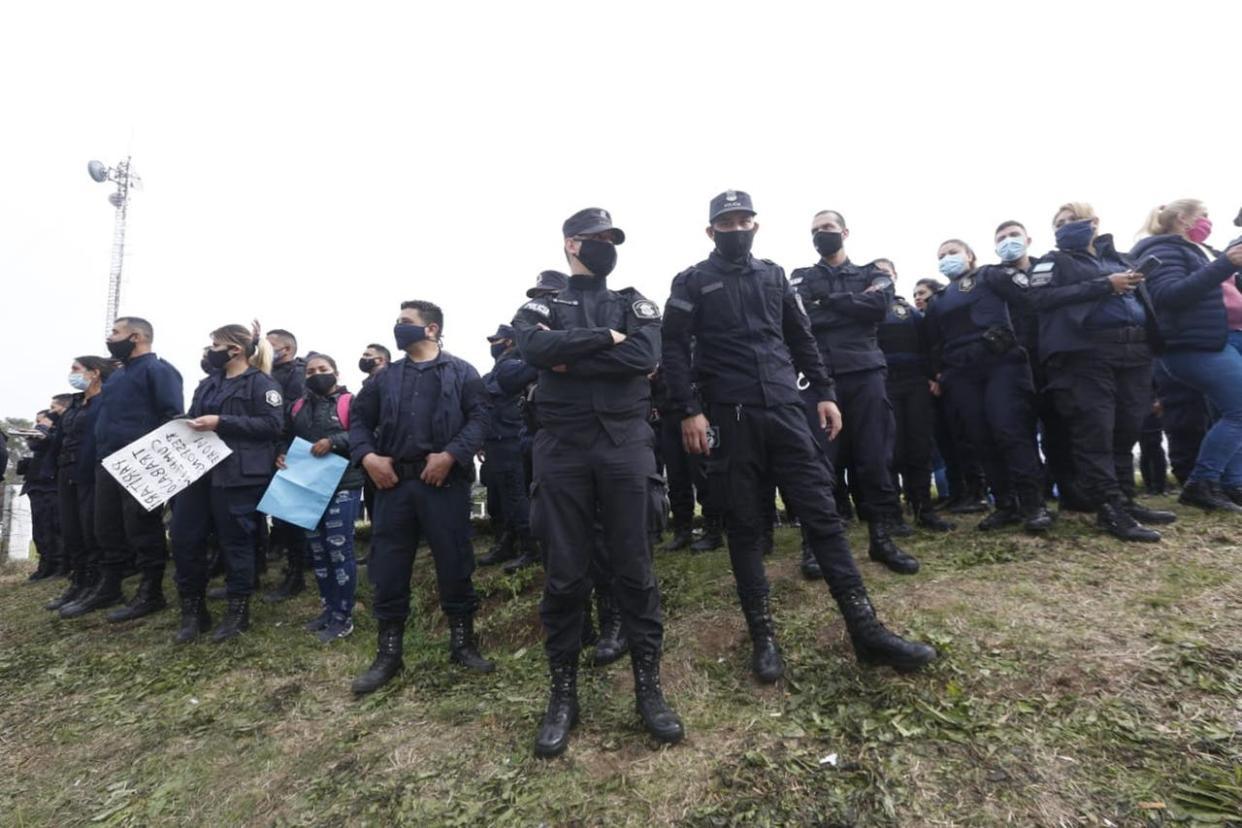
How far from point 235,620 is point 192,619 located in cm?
37

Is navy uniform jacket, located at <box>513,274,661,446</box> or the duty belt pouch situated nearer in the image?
navy uniform jacket, located at <box>513,274,661,446</box>

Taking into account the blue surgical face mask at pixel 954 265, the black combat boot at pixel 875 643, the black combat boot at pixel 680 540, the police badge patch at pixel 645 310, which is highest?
the blue surgical face mask at pixel 954 265

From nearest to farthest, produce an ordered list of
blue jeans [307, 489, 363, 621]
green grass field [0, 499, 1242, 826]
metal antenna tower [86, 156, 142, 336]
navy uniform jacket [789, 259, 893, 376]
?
green grass field [0, 499, 1242, 826]
navy uniform jacket [789, 259, 893, 376]
blue jeans [307, 489, 363, 621]
metal antenna tower [86, 156, 142, 336]

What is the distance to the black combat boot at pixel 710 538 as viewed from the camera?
5941mm

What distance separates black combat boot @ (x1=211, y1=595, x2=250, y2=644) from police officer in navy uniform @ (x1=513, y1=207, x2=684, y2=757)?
3.53 metres

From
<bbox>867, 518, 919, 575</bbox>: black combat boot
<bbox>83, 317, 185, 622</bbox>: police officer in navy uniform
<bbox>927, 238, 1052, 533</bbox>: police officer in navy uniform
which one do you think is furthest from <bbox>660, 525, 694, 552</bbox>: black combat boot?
<bbox>83, 317, 185, 622</bbox>: police officer in navy uniform

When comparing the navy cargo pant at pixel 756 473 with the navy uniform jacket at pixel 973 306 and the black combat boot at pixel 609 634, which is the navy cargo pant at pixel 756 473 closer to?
the black combat boot at pixel 609 634

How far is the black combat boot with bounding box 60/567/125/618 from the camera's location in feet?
20.3

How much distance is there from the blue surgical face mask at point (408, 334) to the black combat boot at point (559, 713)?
7.90 ft

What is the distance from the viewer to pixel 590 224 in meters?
3.39

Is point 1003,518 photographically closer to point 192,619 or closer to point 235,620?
point 235,620

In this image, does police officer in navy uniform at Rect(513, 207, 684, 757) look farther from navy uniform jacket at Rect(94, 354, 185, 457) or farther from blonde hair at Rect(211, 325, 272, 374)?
navy uniform jacket at Rect(94, 354, 185, 457)

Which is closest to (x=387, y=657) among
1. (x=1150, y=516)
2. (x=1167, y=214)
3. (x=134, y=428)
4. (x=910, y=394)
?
(x=134, y=428)

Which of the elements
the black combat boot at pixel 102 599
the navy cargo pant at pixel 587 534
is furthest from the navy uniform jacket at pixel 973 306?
the black combat boot at pixel 102 599
